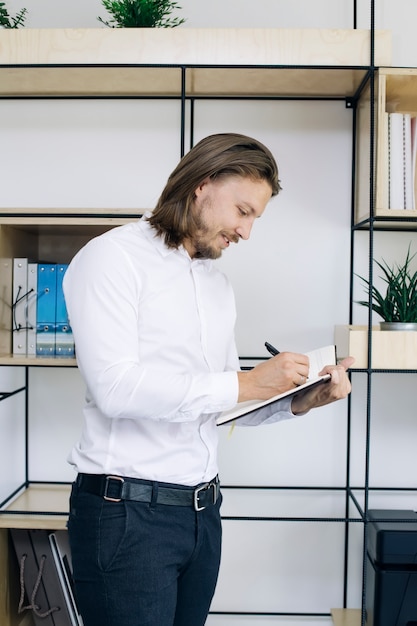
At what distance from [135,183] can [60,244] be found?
1.12ft

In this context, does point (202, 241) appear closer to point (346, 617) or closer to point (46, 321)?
point (46, 321)

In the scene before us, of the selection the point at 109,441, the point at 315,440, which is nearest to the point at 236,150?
the point at 109,441

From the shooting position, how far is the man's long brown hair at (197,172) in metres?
1.25

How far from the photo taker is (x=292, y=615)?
2.30m

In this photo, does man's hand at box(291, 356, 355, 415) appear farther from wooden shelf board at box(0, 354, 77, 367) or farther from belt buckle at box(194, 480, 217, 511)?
wooden shelf board at box(0, 354, 77, 367)

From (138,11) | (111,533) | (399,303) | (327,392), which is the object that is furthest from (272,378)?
(138,11)

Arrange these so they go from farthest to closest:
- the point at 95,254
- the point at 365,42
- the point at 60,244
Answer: the point at 60,244, the point at 365,42, the point at 95,254

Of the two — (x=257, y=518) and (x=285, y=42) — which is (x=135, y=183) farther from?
(x=257, y=518)

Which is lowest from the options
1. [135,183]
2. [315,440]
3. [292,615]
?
[292,615]

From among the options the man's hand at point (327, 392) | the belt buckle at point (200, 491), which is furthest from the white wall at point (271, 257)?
the belt buckle at point (200, 491)

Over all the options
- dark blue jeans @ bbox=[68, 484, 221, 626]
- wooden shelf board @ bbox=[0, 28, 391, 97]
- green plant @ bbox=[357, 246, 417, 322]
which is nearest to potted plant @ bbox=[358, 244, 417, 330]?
green plant @ bbox=[357, 246, 417, 322]

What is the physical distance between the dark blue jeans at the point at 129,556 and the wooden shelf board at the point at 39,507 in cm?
84

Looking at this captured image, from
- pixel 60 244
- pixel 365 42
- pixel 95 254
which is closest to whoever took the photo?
pixel 95 254

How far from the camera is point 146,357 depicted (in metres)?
1.20
